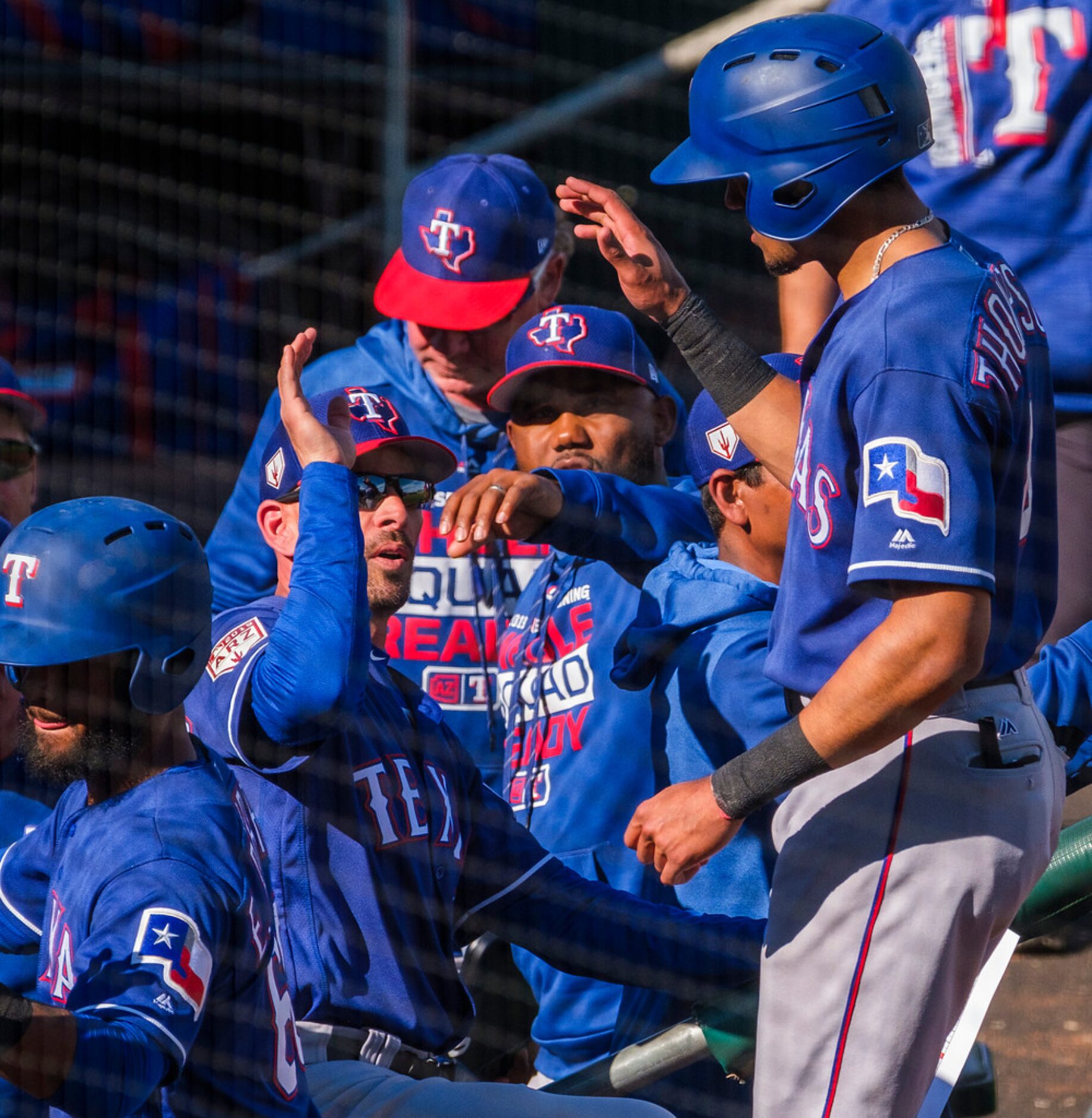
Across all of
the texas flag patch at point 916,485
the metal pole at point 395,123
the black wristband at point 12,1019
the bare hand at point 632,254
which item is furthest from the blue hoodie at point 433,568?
the metal pole at point 395,123

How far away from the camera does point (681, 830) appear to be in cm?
194

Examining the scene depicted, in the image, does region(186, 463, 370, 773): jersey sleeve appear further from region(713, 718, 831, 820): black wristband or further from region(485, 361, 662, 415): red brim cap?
region(485, 361, 662, 415): red brim cap

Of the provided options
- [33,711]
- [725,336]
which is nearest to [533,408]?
[725,336]

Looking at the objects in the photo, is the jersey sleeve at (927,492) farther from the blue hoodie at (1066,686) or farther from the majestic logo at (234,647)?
the majestic logo at (234,647)

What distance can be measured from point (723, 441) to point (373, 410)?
0.65 meters

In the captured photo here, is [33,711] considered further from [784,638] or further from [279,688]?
[784,638]

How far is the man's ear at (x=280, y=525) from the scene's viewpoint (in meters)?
2.71

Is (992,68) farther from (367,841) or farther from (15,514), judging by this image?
(15,514)

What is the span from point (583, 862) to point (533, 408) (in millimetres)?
986

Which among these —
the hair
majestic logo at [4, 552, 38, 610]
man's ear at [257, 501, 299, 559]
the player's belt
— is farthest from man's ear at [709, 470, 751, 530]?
majestic logo at [4, 552, 38, 610]

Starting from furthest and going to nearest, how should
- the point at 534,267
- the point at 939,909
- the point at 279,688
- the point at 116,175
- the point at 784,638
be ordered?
1. the point at 116,175
2. the point at 534,267
3. the point at 279,688
4. the point at 784,638
5. the point at 939,909

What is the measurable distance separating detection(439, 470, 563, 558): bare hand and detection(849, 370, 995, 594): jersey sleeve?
73 centimetres

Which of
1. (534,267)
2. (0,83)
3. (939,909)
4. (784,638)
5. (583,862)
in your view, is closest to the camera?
(939,909)

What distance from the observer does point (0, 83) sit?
324 inches
